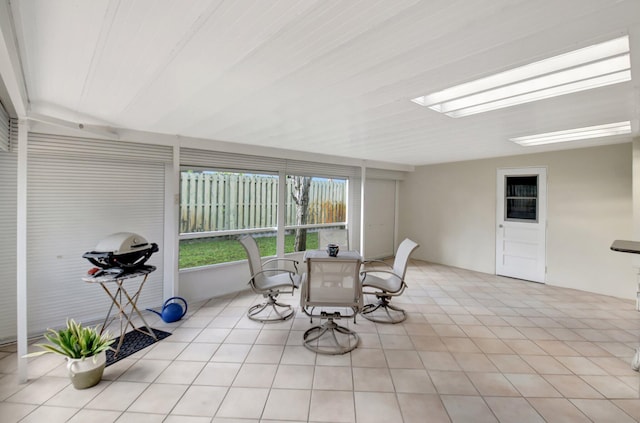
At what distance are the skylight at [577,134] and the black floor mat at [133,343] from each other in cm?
513

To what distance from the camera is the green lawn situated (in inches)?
161

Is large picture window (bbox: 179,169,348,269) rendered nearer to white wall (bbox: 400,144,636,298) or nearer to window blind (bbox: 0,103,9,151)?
window blind (bbox: 0,103,9,151)

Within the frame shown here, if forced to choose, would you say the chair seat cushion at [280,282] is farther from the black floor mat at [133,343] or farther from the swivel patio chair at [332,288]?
the black floor mat at [133,343]

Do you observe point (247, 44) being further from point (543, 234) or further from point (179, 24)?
point (543, 234)

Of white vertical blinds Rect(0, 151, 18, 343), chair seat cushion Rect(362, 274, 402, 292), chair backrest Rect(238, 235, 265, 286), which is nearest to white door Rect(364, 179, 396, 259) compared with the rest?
chair seat cushion Rect(362, 274, 402, 292)

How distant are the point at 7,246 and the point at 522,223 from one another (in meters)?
7.44

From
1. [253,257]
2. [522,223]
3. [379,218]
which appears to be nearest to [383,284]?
[253,257]

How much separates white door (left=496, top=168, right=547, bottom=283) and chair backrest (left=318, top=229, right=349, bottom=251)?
3115mm

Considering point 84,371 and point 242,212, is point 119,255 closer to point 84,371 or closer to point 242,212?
point 84,371

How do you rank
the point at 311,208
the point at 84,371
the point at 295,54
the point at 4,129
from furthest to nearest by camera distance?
the point at 311,208 → the point at 4,129 → the point at 84,371 → the point at 295,54

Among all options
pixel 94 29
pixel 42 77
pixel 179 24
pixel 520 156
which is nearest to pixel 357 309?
pixel 179 24

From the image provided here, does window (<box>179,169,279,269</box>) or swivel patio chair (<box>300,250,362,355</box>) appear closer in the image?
swivel patio chair (<box>300,250,362,355</box>)

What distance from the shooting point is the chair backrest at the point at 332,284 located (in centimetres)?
265

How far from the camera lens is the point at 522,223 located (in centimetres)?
517
